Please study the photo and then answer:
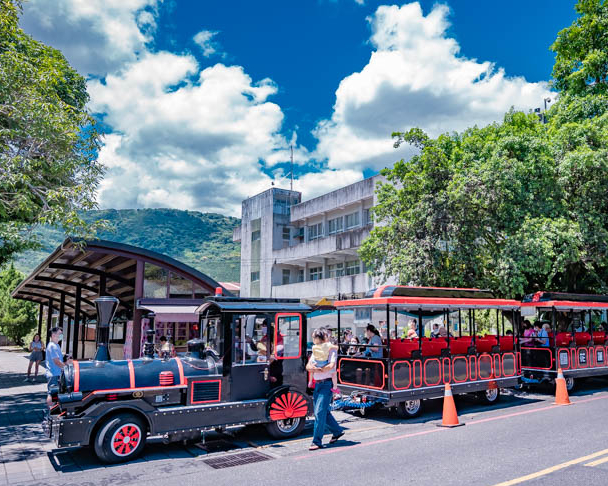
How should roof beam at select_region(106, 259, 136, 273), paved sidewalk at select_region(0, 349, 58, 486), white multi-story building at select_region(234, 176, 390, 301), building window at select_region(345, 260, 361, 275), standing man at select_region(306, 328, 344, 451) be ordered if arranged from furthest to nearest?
building window at select_region(345, 260, 361, 275)
white multi-story building at select_region(234, 176, 390, 301)
roof beam at select_region(106, 259, 136, 273)
standing man at select_region(306, 328, 344, 451)
paved sidewalk at select_region(0, 349, 58, 486)

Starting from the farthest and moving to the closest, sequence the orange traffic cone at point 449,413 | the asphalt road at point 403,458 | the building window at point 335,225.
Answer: the building window at point 335,225, the orange traffic cone at point 449,413, the asphalt road at point 403,458

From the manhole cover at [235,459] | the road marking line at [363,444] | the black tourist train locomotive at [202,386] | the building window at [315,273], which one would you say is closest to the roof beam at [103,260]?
the black tourist train locomotive at [202,386]

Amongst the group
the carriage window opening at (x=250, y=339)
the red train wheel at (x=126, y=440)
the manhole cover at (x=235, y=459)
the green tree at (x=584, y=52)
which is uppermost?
the green tree at (x=584, y=52)

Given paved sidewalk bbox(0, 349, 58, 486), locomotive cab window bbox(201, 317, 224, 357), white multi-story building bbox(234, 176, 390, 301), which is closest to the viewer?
paved sidewalk bbox(0, 349, 58, 486)

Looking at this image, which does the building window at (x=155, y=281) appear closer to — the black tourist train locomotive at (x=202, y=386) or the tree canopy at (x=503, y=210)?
the tree canopy at (x=503, y=210)

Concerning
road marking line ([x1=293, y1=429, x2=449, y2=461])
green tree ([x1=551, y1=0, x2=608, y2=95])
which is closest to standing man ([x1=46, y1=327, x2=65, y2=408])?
road marking line ([x1=293, y1=429, x2=449, y2=461])

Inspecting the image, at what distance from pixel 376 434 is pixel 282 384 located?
6.71 ft

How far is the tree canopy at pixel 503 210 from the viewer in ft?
49.5

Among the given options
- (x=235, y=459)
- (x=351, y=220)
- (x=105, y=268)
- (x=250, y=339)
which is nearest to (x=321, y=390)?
(x=250, y=339)

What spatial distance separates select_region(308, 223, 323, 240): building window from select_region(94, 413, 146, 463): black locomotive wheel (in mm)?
33824

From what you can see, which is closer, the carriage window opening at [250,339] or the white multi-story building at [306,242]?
the carriage window opening at [250,339]

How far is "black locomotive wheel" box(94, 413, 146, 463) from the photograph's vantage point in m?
7.19

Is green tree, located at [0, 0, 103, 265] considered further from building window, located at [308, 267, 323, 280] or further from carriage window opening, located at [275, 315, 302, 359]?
building window, located at [308, 267, 323, 280]

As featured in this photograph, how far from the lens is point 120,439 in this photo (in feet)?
24.1
